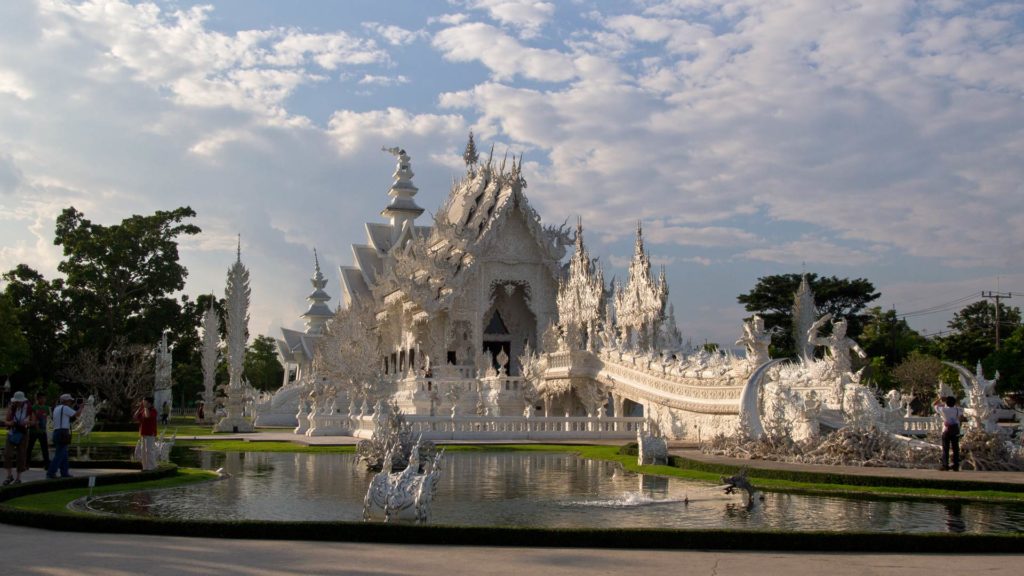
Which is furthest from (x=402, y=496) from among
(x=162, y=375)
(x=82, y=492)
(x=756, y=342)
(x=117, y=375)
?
(x=117, y=375)

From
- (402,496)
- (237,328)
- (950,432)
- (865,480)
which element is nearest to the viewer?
Result: (402,496)

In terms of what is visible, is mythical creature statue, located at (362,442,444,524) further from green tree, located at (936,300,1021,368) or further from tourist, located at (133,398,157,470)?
green tree, located at (936,300,1021,368)

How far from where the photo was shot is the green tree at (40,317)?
41.0 metres

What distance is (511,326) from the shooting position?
3972 cm

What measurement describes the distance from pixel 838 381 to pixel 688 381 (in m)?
4.76

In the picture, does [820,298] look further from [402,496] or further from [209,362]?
[402,496]

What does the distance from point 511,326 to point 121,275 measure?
1822cm

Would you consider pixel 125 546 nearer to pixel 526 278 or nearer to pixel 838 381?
→ pixel 838 381

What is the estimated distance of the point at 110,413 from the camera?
38.1 metres

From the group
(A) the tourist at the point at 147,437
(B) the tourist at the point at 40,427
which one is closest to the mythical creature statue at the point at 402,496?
(A) the tourist at the point at 147,437

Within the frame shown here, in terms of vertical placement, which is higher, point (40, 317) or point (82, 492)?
point (40, 317)

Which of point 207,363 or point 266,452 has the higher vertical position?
point 207,363

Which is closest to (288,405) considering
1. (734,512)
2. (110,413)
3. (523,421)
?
A: (110,413)

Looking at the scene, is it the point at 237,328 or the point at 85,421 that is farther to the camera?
the point at 237,328
